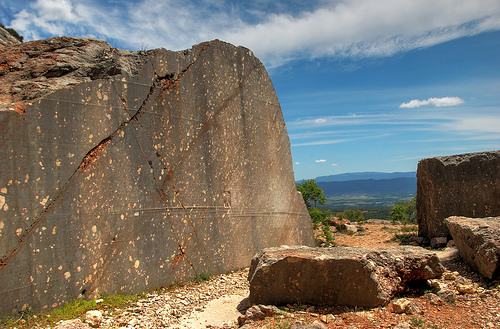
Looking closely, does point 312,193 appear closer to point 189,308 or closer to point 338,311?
point 189,308

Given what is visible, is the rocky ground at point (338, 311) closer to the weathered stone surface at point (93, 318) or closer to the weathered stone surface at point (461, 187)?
the weathered stone surface at point (93, 318)

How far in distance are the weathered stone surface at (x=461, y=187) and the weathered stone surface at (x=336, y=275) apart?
16.8ft

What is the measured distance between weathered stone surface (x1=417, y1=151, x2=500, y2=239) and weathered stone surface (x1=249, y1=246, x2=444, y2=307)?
512 cm

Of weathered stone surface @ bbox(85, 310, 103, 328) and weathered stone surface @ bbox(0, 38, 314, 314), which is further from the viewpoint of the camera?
weathered stone surface @ bbox(0, 38, 314, 314)

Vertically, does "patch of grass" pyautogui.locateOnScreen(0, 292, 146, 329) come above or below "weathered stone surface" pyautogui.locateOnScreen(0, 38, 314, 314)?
below

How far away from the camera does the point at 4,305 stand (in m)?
4.08

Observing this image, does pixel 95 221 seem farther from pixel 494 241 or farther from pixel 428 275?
pixel 494 241

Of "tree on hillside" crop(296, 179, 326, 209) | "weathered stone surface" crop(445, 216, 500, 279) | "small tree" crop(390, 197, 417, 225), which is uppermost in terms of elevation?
"tree on hillside" crop(296, 179, 326, 209)

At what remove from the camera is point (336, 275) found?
456cm

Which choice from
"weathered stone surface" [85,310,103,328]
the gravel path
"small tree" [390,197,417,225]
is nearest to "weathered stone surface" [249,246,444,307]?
the gravel path

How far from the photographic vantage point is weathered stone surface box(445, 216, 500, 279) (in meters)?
4.96

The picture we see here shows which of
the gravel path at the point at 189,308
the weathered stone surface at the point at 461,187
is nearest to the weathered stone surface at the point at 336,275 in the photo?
the gravel path at the point at 189,308

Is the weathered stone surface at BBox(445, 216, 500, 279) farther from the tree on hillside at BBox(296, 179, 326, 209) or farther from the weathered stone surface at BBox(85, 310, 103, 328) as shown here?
the tree on hillside at BBox(296, 179, 326, 209)

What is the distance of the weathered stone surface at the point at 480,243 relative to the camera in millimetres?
4957
